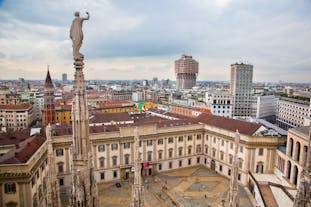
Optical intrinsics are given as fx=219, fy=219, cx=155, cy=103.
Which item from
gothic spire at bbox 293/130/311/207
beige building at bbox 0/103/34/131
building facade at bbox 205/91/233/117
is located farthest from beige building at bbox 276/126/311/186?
beige building at bbox 0/103/34/131

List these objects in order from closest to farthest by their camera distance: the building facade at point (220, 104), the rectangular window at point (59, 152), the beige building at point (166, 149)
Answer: the rectangular window at point (59, 152)
the beige building at point (166, 149)
the building facade at point (220, 104)

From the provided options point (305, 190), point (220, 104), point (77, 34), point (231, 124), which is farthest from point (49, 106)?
point (305, 190)

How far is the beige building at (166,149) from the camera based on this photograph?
1720 inches

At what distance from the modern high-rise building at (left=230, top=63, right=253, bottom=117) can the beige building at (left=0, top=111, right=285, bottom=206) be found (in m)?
75.2

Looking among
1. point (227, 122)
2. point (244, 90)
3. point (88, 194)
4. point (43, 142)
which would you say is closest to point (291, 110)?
point (244, 90)

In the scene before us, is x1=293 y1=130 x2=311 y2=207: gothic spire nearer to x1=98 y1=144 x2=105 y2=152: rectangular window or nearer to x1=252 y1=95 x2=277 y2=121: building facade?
x1=98 y1=144 x2=105 y2=152: rectangular window

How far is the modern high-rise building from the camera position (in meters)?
126

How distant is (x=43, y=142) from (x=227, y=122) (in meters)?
40.4

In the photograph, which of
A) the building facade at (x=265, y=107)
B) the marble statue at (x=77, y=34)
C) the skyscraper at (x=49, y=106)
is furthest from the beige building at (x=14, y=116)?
the building facade at (x=265, y=107)

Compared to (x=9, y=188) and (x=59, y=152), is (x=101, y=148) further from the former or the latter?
(x=9, y=188)

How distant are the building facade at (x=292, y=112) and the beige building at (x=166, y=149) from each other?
63.9m

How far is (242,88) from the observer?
126875 mm

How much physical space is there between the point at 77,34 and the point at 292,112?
123161 mm

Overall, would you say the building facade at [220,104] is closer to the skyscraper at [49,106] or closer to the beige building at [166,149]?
the beige building at [166,149]
